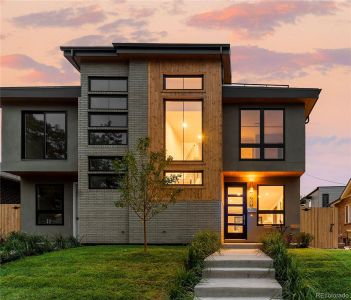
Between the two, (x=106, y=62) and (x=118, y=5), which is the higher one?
(x=118, y=5)

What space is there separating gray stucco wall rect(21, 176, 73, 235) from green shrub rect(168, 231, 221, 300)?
797 cm

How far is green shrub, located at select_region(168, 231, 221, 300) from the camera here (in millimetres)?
10766

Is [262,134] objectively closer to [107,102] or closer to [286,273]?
[107,102]

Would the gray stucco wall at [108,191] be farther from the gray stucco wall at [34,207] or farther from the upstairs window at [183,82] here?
the gray stucco wall at [34,207]

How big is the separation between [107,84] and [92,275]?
9373mm

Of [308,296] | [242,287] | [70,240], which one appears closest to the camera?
[308,296]

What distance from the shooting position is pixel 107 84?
20.1 meters

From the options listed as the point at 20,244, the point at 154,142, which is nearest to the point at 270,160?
the point at 154,142

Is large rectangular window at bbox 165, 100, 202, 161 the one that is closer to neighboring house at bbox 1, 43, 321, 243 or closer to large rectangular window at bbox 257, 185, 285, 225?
neighboring house at bbox 1, 43, 321, 243

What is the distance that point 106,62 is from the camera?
2008 cm

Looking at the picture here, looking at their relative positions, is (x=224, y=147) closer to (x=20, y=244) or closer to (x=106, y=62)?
(x=106, y=62)

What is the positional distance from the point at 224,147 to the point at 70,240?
6.69 meters

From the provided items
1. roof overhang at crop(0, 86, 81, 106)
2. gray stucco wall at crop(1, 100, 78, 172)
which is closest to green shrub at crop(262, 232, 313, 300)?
gray stucco wall at crop(1, 100, 78, 172)

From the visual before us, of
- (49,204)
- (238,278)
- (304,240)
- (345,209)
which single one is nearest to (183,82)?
(304,240)
